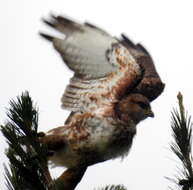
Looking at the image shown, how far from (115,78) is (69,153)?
39.1 inches

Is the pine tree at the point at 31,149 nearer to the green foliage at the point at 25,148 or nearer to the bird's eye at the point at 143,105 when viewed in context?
the green foliage at the point at 25,148

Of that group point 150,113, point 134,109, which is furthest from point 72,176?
point 150,113

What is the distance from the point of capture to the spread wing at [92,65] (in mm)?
4043

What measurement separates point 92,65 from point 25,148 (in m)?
2.51

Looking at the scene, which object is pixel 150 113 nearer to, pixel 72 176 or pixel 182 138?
pixel 72 176

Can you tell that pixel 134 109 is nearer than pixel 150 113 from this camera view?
Yes

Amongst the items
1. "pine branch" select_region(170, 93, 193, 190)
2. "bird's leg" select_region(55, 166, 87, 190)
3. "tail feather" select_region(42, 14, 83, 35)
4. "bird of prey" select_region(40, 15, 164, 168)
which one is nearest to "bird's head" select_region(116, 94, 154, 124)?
"bird of prey" select_region(40, 15, 164, 168)

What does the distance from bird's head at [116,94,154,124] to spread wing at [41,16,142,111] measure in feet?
0.27

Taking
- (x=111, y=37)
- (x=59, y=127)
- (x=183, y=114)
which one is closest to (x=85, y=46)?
(x=111, y=37)

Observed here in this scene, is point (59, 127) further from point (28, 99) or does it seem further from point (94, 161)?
point (28, 99)

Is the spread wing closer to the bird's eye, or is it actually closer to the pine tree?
the bird's eye

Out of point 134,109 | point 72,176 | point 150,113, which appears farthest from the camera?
point 150,113

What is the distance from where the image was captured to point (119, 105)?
13.3ft

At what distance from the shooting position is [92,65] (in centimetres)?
444
